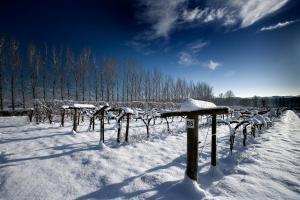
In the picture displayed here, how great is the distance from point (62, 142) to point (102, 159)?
270 cm

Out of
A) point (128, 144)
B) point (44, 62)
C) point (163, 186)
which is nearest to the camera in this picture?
point (163, 186)

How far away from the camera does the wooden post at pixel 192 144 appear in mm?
3307

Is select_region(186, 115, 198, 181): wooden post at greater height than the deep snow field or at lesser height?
greater

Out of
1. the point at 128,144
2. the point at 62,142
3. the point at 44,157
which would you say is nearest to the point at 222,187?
the point at 128,144

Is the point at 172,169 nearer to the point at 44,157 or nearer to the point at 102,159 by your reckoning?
the point at 102,159

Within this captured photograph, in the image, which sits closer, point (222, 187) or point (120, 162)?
point (222, 187)

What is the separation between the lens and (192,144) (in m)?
3.38

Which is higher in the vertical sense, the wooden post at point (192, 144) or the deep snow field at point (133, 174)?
the wooden post at point (192, 144)

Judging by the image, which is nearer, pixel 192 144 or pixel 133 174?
pixel 192 144

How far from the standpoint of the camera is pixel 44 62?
3183 centimetres

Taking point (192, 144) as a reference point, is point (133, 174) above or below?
below

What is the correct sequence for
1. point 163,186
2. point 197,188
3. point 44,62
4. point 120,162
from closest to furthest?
point 197,188 < point 163,186 < point 120,162 < point 44,62

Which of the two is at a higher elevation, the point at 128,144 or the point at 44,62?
the point at 44,62

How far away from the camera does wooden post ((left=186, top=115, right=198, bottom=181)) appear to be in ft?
10.8
